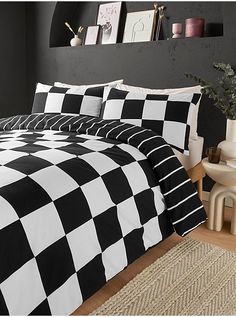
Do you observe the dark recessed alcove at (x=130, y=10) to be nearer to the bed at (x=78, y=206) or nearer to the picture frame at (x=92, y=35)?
the picture frame at (x=92, y=35)

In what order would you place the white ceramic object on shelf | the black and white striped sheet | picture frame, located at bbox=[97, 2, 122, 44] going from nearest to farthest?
1. the black and white striped sheet
2. picture frame, located at bbox=[97, 2, 122, 44]
3. the white ceramic object on shelf

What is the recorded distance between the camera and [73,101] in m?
2.76

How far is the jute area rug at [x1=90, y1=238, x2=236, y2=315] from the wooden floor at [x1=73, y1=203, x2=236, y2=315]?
49mm

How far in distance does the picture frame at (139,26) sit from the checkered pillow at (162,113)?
0.97 m

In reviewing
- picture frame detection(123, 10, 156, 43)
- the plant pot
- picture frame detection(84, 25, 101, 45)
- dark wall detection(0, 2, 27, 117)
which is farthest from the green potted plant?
dark wall detection(0, 2, 27, 117)

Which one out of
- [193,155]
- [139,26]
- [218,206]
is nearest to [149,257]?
[218,206]

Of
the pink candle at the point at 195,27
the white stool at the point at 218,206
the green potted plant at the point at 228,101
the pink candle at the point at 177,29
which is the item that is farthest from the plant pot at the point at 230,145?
the pink candle at the point at 177,29

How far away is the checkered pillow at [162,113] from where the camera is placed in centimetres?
233

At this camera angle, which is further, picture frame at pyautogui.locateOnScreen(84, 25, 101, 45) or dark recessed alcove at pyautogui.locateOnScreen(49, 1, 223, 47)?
picture frame at pyautogui.locateOnScreen(84, 25, 101, 45)

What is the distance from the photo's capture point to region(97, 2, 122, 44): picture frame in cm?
340

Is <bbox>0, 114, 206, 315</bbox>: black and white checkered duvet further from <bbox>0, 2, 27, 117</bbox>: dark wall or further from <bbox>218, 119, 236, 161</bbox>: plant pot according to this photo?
<bbox>0, 2, 27, 117</bbox>: dark wall

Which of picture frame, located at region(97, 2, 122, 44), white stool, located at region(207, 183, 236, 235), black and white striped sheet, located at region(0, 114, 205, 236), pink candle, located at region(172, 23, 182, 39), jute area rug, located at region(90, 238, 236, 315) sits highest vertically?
picture frame, located at region(97, 2, 122, 44)

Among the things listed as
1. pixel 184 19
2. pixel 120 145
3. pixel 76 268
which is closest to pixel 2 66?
pixel 184 19

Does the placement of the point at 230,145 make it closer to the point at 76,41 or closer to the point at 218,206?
the point at 218,206
